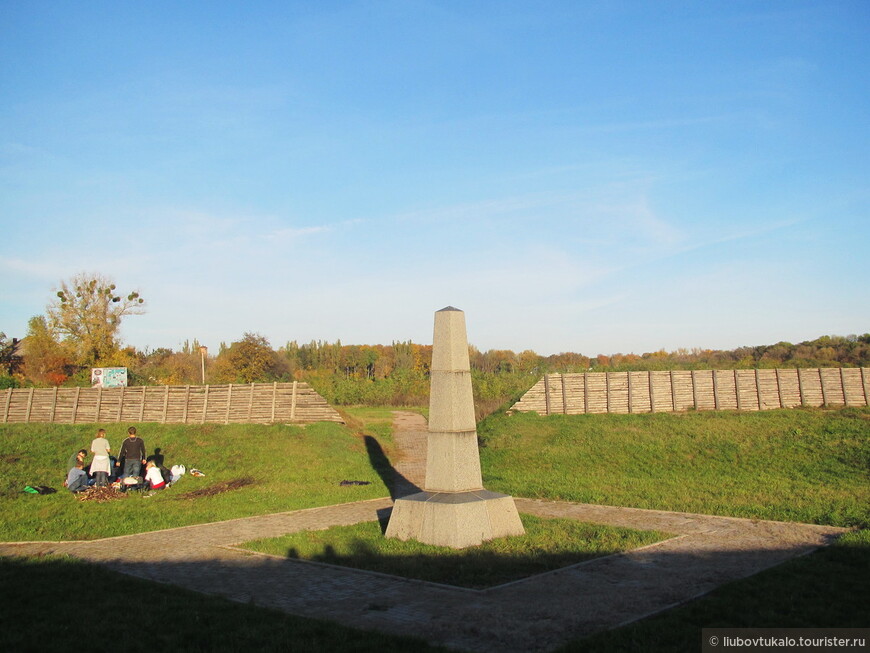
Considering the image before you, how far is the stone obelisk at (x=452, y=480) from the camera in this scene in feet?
33.0

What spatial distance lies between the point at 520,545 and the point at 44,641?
620 cm

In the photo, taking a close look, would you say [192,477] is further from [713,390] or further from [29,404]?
[713,390]

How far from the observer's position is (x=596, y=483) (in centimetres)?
1652

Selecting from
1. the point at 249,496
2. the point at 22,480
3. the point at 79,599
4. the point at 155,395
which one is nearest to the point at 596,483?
the point at 249,496

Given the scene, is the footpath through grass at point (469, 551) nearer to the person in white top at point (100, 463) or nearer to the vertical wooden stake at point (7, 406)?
the person in white top at point (100, 463)

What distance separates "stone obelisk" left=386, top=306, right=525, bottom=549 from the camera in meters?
10.1

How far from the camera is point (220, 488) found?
666 inches

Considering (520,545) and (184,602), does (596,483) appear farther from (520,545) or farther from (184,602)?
(184,602)

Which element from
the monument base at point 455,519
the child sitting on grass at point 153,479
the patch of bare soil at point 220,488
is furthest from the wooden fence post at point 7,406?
the monument base at point 455,519

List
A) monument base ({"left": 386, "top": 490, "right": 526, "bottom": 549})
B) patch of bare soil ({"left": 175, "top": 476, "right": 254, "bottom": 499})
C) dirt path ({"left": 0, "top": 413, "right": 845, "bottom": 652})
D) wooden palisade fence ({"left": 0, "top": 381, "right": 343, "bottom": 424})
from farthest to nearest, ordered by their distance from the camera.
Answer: wooden palisade fence ({"left": 0, "top": 381, "right": 343, "bottom": 424}), patch of bare soil ({"left": 175, "top": 476, "right": 254, "bottom": 499}), monument base ({"left": 386, "top": 490, "right": 526, "bottom": 549}), dirt path ({"left": 0, "top": 413, "right": 845, "bottom": 652})

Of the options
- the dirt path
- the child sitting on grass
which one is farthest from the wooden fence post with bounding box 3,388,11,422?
the dirt path

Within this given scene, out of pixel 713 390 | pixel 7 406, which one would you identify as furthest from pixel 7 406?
pixel 713 390

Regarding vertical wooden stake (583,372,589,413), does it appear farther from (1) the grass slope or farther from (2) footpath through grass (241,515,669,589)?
(2) footpath through grass (241,515,669,589)

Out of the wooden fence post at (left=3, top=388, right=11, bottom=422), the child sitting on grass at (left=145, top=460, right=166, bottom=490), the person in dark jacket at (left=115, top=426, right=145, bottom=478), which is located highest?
the wooden fence post at (left=3, top=388, right=11, bottom=422)
